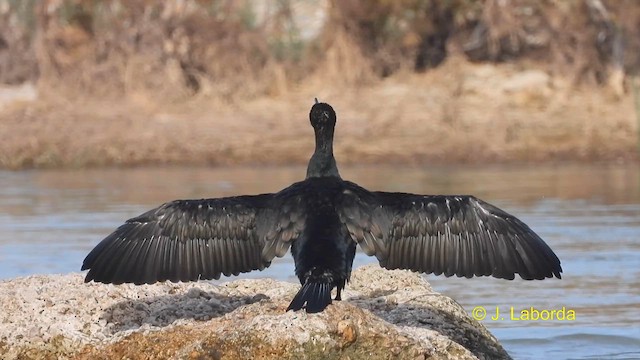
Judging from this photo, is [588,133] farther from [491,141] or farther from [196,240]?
[196,240]

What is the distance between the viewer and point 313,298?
6.00 meters

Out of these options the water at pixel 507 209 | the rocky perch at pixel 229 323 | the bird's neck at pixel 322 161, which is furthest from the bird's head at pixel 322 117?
the water at pixel 507 209

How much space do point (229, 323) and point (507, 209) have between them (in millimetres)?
8923

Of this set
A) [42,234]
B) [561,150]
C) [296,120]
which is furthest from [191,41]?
[42,234]

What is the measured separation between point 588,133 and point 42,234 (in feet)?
33.3

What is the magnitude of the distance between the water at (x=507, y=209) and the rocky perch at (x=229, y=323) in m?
1.49

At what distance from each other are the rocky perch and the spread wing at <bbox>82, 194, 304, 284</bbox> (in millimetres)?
242

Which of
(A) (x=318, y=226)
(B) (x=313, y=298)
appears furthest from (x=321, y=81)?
(B) (x=313, y=298)

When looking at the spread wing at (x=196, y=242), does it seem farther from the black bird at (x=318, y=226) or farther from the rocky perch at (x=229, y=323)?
the rocky perch at (x=229, y=323)

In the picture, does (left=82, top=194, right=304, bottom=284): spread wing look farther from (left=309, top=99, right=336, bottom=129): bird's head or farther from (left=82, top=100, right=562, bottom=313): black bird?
(left=309, top=99, right=336, bottom=129): bird's head

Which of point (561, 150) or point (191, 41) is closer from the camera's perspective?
point (561, 150)

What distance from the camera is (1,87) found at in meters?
23.8

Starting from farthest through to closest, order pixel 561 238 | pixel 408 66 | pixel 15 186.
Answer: pixel 408 66 < pixel 15 186 < pixel 561 238

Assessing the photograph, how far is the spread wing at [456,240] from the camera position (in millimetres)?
6555
